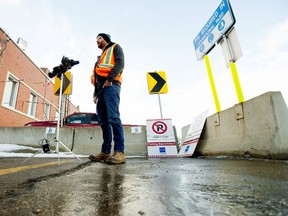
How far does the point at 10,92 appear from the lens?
37.0 ft

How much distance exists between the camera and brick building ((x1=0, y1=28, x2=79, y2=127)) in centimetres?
1038

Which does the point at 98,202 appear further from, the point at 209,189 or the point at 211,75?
the point at 211,75

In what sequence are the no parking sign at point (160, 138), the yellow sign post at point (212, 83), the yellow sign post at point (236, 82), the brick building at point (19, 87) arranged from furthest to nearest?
the brick building at point (19, 87)
the no parking sign at point (160, 138)
the yellow sign post at point (212, 83)
the yellow sign post at point (236, 82)

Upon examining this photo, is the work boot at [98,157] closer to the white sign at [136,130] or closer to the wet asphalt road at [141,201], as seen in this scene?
the wet asphalt road at [141,201]

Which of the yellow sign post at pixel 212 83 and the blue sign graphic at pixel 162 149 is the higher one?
the yellow sign post at pixel 212 83

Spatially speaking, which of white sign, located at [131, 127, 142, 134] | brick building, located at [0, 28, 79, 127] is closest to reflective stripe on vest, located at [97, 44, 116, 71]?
white sign, located at [131, 127, 142, 134]

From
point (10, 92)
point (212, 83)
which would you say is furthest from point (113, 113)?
point (10, 92)

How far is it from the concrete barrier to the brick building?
7412 mm

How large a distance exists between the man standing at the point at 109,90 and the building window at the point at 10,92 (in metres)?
10.4

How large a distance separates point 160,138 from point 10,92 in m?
10.9

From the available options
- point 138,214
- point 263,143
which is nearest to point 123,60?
point 263,143

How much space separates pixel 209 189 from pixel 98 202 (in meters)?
0.54

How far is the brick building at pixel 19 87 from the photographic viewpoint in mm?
10375

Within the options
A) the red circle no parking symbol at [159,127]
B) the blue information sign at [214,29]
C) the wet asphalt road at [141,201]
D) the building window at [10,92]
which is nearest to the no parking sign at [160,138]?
the red circle no parking symbol at [159,127]
